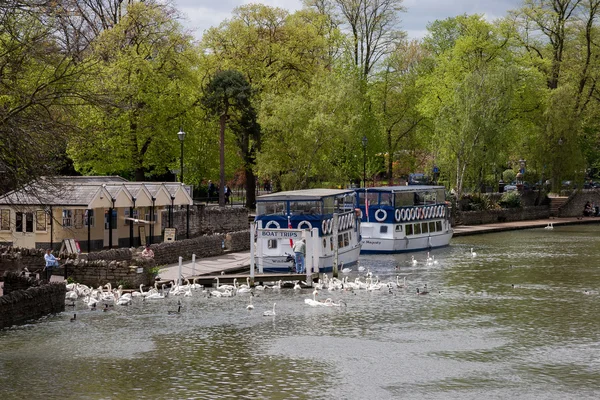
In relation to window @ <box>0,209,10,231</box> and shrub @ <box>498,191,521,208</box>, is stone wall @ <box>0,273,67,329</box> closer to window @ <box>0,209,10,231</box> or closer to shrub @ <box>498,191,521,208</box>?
window @ <box>0,209,10,231</box>

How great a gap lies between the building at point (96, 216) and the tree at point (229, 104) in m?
10.3

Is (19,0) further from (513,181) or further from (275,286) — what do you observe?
(513,181)

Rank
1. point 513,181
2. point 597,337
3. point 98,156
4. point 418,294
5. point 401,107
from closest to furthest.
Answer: point 597,337, point 418,294, point 98,156, point 401,107, point 513,181

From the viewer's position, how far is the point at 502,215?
82750mm

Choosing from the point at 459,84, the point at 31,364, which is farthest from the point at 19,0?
the point at 459,84

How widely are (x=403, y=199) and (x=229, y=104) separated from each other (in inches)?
682

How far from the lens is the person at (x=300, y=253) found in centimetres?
4209

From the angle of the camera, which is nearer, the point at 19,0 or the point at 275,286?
the point at 19,0

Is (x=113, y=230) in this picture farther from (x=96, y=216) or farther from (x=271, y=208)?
(x=271, y=208)

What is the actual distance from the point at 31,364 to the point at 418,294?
733 inches

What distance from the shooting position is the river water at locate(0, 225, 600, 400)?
2295cm

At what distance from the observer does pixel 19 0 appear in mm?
25109

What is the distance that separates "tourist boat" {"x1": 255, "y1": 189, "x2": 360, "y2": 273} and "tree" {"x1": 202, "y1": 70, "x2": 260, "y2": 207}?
16901 mm

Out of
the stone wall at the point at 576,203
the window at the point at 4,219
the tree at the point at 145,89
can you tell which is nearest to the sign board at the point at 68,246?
the window at the point at 4,219
